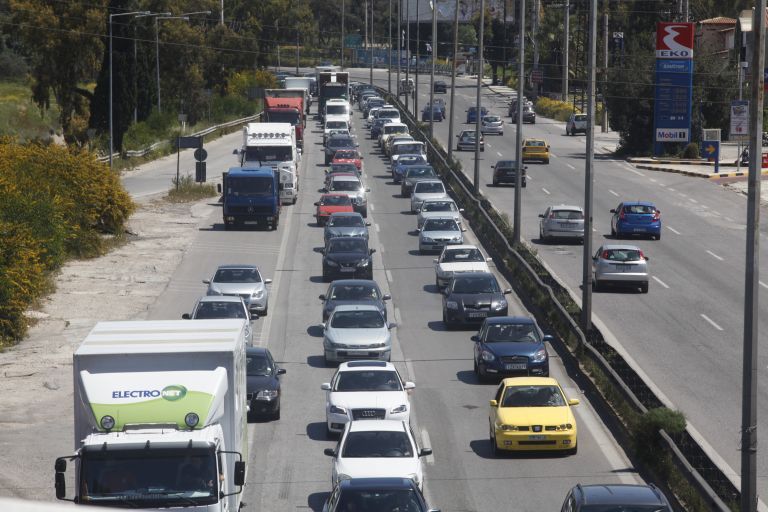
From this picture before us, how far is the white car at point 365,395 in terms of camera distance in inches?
945

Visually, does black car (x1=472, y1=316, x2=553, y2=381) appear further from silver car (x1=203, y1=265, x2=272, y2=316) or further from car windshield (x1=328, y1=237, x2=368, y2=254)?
car windshield (x1=328, y1=237, x2=368, y2=254)

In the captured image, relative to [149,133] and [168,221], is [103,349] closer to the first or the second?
[168,221]

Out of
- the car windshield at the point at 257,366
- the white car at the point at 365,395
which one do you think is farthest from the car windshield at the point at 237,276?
the white car at the point at 365,395

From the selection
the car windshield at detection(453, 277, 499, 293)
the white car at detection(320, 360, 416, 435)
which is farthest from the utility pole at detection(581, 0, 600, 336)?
the white car at detection(320, 360, 416, 435)

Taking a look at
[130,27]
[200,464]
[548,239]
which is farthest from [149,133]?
[200,464]

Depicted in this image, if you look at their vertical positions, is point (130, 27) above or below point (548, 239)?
above

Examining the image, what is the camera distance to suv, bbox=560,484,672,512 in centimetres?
1602

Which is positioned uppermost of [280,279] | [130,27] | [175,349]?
[130,27]

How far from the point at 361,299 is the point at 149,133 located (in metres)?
52.3

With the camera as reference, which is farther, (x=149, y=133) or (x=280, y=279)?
(x=149, y=133)

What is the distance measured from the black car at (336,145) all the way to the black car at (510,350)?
46.5 m

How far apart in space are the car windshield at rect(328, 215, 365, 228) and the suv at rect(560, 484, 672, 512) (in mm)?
31644

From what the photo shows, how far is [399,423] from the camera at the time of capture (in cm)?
2077

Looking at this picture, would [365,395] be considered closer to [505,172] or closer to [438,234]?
[438,234]
